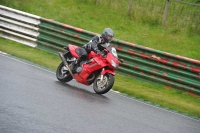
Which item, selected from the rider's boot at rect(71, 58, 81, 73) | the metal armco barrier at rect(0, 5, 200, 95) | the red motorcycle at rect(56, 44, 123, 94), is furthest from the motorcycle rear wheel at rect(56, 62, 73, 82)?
the metal armco barrier at rect(0, 5, 200, 95)

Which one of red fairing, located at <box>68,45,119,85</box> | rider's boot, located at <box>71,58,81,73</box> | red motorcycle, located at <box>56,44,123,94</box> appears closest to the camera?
red motorcycle, located at <box>56,44,123,94</box>

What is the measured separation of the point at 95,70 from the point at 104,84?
1.91 ft

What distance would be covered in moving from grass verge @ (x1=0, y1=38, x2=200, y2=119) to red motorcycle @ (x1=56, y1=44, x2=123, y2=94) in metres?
1.27

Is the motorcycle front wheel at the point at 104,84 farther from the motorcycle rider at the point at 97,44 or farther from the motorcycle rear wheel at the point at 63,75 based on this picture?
the motorcycle rear wheel at the point at 63,75

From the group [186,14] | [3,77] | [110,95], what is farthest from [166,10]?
[3,77]

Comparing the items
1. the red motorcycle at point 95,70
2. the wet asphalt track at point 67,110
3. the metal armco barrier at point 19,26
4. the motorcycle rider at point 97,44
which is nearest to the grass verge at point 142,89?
the metal armco barrier at point 19,26

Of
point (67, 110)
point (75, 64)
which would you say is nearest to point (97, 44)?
point (75, 64)

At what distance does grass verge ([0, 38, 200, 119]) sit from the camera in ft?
44.0

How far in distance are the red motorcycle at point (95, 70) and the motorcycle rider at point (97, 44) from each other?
107mm

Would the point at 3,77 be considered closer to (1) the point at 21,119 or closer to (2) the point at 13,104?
(2) the point at 13,104

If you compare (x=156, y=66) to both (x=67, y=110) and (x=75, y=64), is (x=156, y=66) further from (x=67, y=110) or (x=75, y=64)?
(x=67, y=110)

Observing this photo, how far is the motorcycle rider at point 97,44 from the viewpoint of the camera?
42.4ft

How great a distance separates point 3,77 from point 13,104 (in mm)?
2775

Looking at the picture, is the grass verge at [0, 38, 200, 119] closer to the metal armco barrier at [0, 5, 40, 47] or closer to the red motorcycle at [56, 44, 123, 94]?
the metal armco barrier at [0, 5, 40, 47]
